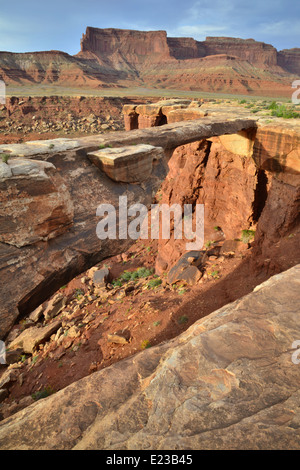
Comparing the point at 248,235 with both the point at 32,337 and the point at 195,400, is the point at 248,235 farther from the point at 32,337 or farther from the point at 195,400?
the point at 195,400

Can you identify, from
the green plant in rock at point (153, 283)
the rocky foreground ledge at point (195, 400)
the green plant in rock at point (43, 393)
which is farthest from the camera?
the green plant in rock at point (153, 283)

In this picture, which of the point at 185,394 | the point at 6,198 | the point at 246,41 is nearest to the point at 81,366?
the point at 185,394

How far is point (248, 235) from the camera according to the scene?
8.66 metres

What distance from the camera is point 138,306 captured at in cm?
681

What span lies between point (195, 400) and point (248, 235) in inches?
289

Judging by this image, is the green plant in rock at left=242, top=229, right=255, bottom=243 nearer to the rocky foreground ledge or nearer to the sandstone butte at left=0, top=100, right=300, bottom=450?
the sandstone butte at left=0, top=100, right=300, bottom=450

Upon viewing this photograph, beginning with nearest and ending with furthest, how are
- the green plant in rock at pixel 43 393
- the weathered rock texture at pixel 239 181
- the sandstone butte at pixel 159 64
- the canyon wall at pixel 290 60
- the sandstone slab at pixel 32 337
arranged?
the green plant in rock at pixel 43 393, the sandstone slab at pixel 32 337, the weathered rock texture at pixel 239 181, the sandstone butte at pixel 159 64, the canyon wall at pixel 290 60

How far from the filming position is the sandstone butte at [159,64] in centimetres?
6400

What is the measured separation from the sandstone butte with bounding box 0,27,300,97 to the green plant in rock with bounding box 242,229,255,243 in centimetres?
5911

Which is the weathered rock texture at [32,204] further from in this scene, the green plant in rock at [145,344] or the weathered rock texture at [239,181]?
the weathered rock texture at [239,181]

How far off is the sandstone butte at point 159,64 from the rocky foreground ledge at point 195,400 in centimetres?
6549

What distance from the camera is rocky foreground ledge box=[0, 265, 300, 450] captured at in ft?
5.84

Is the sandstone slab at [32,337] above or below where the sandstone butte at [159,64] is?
below

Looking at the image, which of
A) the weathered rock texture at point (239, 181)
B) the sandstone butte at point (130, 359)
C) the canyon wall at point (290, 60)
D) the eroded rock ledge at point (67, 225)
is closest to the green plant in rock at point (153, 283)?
the weathered rock texture at point (239, 181)
